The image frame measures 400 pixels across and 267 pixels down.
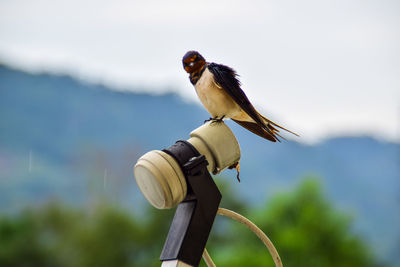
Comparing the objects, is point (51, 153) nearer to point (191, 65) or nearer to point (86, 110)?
point (86, 110)

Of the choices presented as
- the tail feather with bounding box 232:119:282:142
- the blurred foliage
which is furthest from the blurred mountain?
the tail feather with bounding box 232:119:282:142

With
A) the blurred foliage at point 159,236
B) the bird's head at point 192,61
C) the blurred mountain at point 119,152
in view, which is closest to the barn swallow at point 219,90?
the bird's head at point 192,61

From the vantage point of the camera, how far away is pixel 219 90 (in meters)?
0.93

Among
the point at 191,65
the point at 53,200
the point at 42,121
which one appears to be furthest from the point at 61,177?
the point at 191,65

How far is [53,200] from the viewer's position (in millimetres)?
5977

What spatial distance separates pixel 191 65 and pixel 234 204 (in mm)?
4277

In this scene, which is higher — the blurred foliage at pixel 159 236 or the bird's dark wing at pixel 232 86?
the bird's dark wing at pixel 232 86

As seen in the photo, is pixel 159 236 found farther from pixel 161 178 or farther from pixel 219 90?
pixel 161 178

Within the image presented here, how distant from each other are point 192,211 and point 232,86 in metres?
0.27

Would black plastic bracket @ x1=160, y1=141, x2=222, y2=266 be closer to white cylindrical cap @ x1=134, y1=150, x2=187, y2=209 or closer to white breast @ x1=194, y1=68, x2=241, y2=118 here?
white cylindrical cap @ x1=134, y1=150, x2=187, y2=209

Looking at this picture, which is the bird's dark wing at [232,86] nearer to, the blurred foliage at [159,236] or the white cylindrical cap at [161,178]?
the white cylindrical cap at [161,178]

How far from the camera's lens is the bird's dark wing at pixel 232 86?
921mm

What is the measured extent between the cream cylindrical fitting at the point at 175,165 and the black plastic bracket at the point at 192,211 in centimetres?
2

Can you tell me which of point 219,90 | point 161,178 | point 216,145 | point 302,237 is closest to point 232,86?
point 219,90
